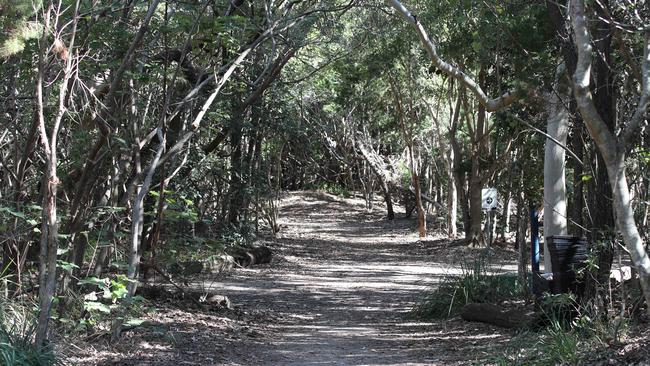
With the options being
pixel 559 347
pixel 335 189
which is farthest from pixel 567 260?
pixel 335 189

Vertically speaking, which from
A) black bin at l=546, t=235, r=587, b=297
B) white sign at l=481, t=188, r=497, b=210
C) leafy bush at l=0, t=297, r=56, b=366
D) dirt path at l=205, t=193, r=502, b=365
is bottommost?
dirt path at l=205, t=193, r=502, b=365

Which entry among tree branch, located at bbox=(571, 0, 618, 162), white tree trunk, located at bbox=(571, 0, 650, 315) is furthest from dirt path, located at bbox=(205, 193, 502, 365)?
tree branch, located at bbox=(571, 0, 618, 162)

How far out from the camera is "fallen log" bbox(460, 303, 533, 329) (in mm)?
10664

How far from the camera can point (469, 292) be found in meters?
12.9

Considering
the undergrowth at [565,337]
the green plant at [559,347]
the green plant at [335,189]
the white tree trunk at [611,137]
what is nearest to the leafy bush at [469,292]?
the undergrowth at [565,337]

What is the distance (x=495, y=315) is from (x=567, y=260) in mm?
1974

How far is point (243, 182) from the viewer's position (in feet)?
69.0

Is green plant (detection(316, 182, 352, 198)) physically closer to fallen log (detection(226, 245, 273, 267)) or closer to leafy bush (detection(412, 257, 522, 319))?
fallen log (detection(226, 245, 273, 267))

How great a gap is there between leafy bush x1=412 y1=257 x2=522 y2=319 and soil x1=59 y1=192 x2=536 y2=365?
0.40m

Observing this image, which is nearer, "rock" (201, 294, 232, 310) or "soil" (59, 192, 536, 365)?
"soil" (59, 192, 536, 365)

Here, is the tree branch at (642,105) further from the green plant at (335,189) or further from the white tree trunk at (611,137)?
the green plant at (335,189)

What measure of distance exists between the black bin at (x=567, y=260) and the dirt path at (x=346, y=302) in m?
1.31

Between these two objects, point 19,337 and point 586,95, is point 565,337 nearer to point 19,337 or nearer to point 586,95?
point 586,95

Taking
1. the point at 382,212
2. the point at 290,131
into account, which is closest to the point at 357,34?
the point at 290,131
